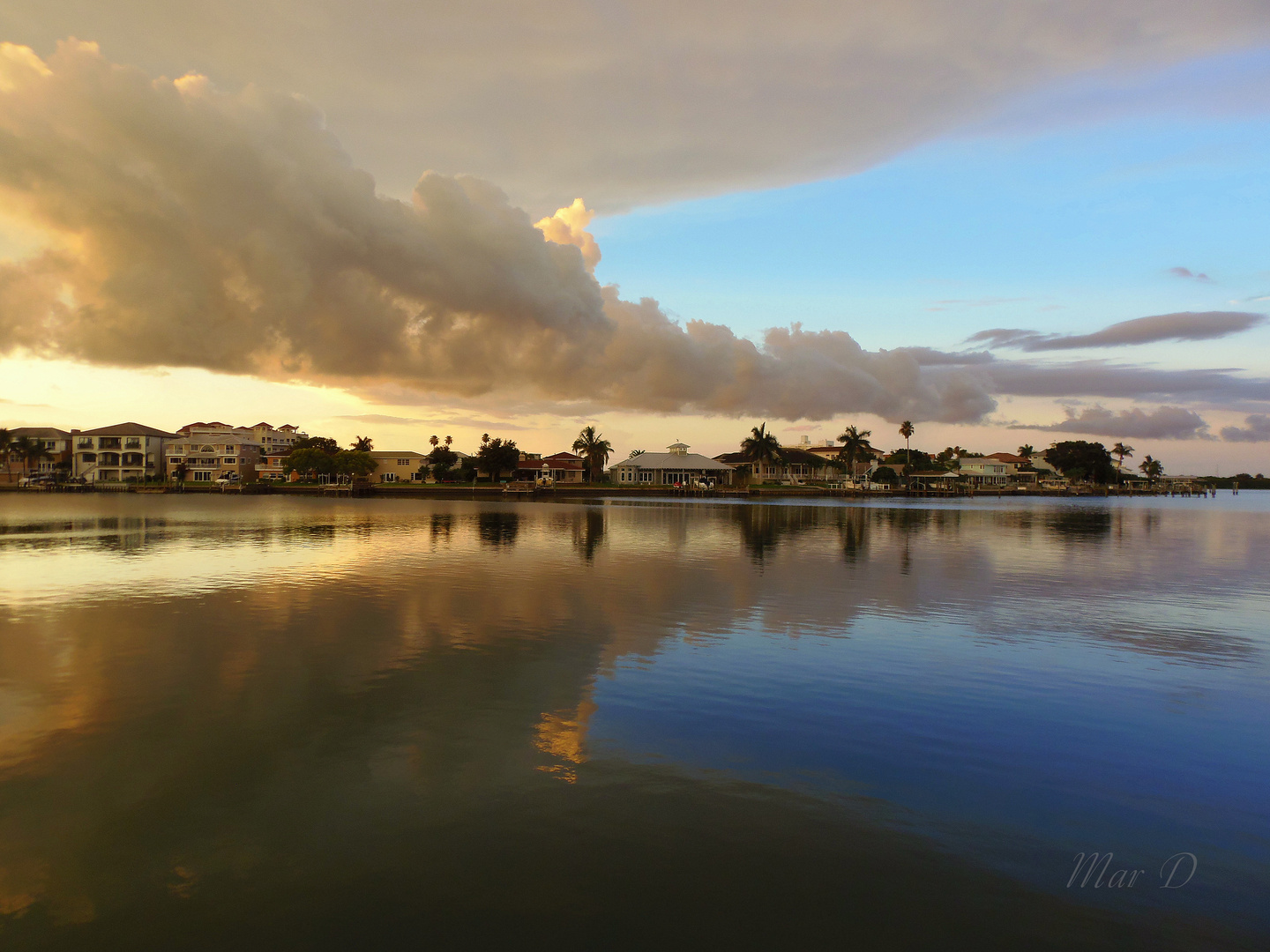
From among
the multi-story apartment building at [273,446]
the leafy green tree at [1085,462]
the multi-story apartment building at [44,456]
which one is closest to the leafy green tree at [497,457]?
the multi-story apartment building at [273,446]

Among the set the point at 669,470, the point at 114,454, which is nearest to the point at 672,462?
the point at 669,470

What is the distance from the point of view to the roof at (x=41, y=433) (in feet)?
465

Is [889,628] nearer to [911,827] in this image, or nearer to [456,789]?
[911,827]

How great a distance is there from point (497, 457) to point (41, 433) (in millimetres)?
94813

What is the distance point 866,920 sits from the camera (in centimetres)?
677

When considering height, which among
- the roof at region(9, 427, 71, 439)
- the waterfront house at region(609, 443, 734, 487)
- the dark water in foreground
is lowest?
the dark water in foreground

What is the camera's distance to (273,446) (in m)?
152

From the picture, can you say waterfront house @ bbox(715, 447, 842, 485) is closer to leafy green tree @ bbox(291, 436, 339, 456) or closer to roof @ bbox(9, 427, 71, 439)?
leafy green tree @ bbox(291, 436, 339, 456)

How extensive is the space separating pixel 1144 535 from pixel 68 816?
62.9 m

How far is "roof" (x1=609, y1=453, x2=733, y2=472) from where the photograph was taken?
138 meters

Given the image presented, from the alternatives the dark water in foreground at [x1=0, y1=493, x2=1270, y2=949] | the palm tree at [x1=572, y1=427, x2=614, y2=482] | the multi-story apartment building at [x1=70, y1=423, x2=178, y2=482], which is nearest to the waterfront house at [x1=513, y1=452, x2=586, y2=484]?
the palm tree at [x1=572, y1=427, x2=614, y2=482]

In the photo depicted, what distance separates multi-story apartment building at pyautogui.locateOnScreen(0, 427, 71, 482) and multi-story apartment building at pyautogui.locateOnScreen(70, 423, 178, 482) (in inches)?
197

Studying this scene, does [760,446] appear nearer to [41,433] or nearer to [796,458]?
[796,458]

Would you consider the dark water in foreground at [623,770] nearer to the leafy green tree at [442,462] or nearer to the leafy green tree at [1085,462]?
the leafy green tree at [442,462]
